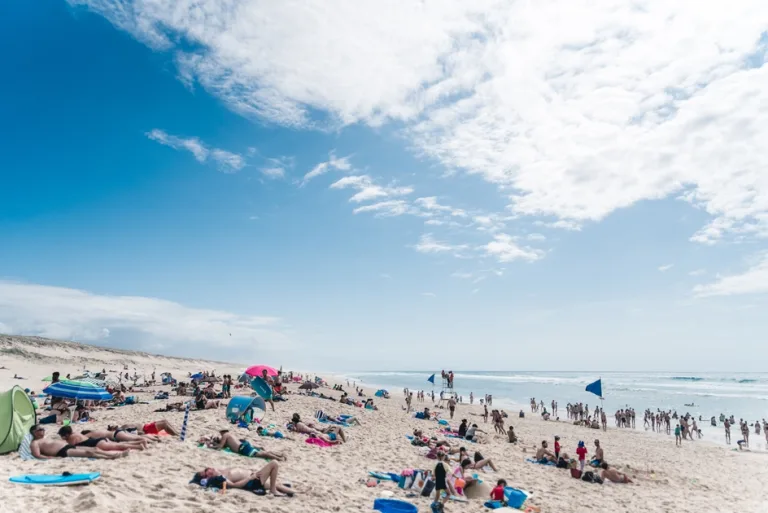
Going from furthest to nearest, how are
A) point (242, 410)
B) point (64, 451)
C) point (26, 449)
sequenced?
point (242, 410) → point (64, 451) → point (26, 449)

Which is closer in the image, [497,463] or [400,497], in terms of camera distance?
[400,497]

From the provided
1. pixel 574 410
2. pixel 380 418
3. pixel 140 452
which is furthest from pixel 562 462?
pixel 574 410

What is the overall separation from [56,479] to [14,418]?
3.70 meters

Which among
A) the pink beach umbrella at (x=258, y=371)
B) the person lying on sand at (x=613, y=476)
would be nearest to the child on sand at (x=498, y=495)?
the person lying on sand at (x=613, y=476)

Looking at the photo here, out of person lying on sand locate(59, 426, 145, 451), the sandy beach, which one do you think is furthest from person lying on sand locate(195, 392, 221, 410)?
person lying on sand locate(59, 426, 145, 451)

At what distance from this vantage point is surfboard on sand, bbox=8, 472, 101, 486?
21.2ft

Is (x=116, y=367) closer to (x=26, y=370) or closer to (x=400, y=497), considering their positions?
(x=26, y=370)

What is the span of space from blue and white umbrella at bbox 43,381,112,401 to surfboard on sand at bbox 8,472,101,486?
6985 mm

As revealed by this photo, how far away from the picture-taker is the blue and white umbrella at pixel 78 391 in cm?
1302

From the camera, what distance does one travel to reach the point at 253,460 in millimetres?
10117

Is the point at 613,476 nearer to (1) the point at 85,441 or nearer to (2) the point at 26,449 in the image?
(1) the point at 85,441

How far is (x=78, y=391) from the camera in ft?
43.3

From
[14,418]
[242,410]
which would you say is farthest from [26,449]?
[242,410]

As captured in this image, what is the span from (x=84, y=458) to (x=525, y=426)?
25270 millimetres
